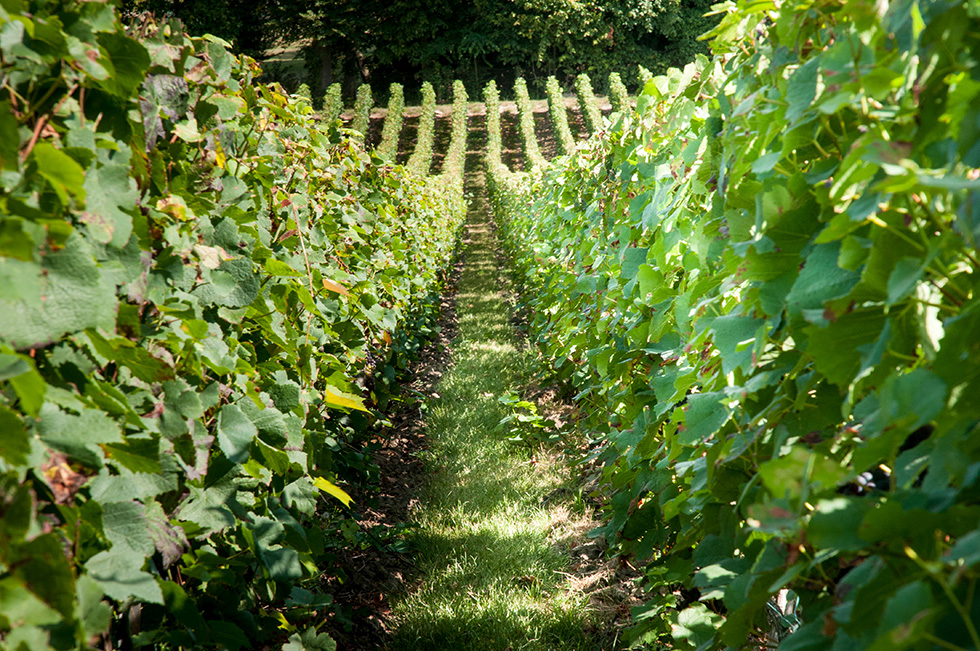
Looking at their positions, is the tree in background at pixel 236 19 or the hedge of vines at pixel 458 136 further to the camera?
the tree in background at pixel 236 19

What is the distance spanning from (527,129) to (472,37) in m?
14.9

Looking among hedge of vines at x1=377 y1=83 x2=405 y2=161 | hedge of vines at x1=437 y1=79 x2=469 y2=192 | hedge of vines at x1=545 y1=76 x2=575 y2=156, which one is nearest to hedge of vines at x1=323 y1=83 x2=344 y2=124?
hedge of vines at x1=377 y1=83 x2=405 y2=161

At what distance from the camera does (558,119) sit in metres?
31.1

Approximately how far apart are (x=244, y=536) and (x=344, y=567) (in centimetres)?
131

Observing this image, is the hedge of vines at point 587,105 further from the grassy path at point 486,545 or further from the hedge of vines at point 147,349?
the hedge of vines at point 147,349

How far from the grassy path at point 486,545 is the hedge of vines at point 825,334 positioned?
1.80 ft

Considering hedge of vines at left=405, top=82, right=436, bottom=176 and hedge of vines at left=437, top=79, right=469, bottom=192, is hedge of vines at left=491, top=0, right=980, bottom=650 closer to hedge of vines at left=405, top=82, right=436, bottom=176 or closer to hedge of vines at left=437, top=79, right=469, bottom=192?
hedge of vines at left=437, top=79, right=469, bottom=192

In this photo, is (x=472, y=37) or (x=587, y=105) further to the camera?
(x=472, y=37)

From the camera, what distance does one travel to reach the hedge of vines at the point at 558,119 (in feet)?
91.6

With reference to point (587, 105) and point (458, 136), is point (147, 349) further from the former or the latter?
point (587, 105)

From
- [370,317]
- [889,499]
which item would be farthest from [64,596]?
[370,317]

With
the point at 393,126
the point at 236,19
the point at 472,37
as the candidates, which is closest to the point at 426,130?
the point at 393,126

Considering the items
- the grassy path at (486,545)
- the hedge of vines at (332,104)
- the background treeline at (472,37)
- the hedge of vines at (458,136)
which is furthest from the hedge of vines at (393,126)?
the grassy path at (486,545)

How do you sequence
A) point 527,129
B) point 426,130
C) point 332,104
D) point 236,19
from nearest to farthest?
1. point 527,129
2. point 426,130
3. point 332,104
4. point 236,19
